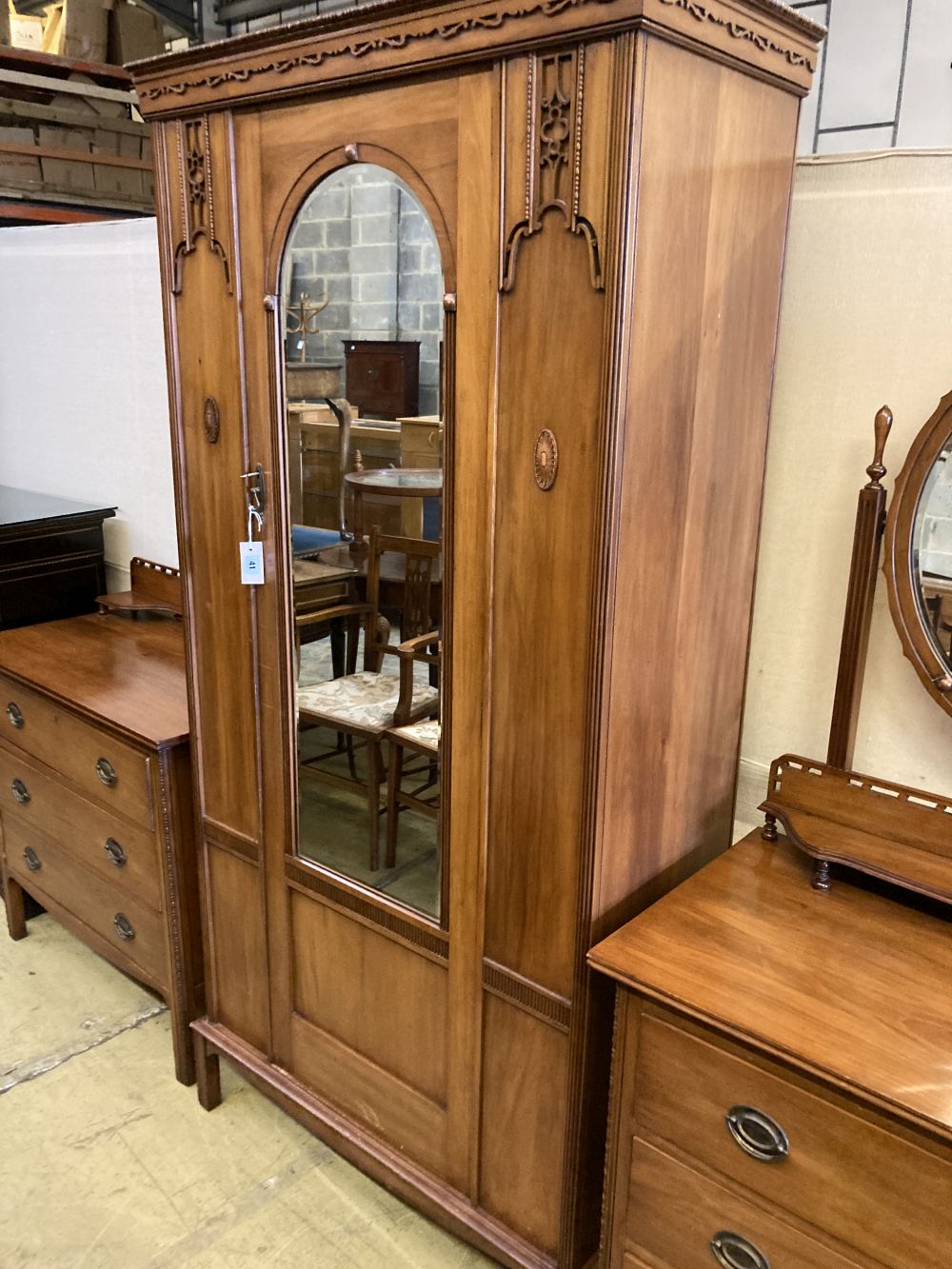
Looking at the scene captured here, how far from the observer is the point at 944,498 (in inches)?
50.9

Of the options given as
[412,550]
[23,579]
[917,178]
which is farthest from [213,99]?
[23,579]

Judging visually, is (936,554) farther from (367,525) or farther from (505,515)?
(367,525)

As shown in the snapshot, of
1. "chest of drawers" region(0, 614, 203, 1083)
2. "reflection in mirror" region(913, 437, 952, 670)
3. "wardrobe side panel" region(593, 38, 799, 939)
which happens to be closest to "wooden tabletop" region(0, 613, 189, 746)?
"chest of drawers" region(0, 614, 203, 1083)

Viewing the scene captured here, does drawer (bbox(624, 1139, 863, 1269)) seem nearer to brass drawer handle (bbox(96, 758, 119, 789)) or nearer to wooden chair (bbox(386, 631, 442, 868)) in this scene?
wooden chair (bbox(386, 631, 442, 868))

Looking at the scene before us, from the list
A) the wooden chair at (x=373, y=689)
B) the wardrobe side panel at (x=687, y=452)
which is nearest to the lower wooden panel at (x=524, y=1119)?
the wardrobe side panel at (x=687, y=452)

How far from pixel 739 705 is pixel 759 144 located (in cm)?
77

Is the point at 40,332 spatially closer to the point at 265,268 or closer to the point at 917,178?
the point at 265,268

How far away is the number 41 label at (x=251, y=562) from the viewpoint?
5.07 feet

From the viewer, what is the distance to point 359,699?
4.99ft

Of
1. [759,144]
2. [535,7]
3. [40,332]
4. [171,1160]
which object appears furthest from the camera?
[40,332]

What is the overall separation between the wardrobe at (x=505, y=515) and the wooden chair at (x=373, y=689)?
12mm

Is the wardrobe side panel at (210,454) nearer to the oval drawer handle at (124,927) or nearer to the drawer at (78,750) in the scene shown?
the drawer at (78,750)

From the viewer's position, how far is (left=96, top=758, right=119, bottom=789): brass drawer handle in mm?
1989

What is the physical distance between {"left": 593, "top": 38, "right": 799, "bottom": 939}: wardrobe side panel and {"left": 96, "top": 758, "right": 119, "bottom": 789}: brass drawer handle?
3.72ft
